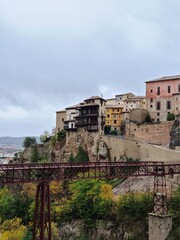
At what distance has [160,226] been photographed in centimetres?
3431

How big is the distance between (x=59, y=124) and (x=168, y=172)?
47.4 meters

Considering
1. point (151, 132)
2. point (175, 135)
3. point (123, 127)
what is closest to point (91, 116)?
point (123, 127)

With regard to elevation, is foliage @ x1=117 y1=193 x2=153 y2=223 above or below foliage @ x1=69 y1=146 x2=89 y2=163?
below

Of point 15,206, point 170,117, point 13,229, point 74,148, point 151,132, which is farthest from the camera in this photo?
point 74,148

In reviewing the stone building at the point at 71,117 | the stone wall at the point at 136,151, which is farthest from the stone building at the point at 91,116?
the stone wall at the point at 136,151

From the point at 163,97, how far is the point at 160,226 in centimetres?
3916

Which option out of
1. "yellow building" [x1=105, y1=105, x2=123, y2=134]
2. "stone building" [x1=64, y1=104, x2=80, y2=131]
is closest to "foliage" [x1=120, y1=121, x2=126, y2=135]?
"yellow building" [x1=105, y1=105, x2=123, y2=134]

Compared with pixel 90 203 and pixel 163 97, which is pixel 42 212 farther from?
pixel 163 97

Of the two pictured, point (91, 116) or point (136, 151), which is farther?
point (91, 116)

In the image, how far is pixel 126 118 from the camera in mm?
69375

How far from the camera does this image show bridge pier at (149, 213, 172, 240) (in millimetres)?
34156

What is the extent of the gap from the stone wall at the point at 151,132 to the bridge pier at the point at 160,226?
2864cm

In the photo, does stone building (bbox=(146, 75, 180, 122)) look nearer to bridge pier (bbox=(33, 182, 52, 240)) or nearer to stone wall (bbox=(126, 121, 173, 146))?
stone wall (bbox=(126, 121, 173, 146))

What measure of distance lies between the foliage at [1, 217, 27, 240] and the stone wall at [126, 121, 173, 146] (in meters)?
26.0
